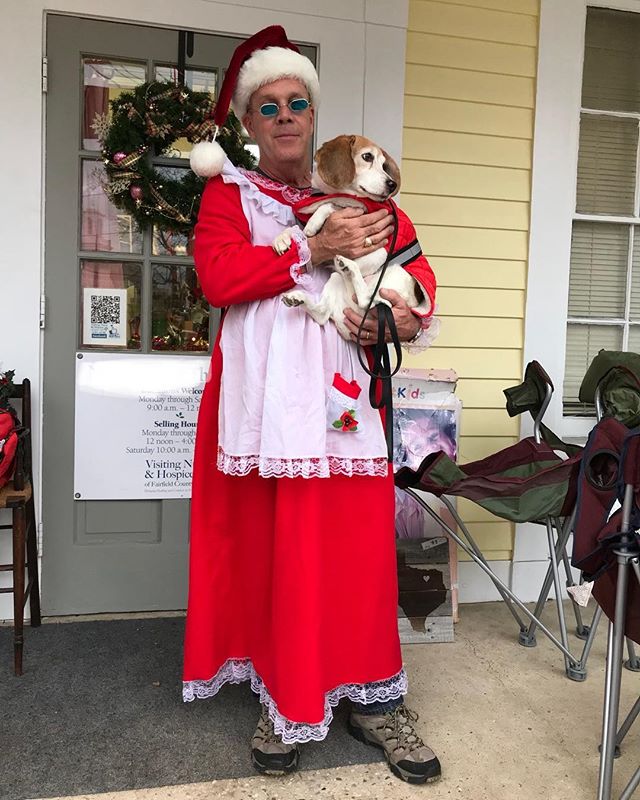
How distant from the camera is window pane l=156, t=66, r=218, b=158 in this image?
2.69 m

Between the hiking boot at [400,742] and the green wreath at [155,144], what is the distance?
1878 mm

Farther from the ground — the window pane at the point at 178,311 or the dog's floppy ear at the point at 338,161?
the dog's floppy ear at the point at 338,161

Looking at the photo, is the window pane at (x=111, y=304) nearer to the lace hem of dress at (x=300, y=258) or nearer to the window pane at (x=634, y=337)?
the lace hem of dress at (x=300, y=258)

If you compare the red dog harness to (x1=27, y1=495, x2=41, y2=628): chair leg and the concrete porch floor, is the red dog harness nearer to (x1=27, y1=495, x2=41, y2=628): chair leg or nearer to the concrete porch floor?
the concrete porch floor

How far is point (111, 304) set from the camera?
9.00 feet

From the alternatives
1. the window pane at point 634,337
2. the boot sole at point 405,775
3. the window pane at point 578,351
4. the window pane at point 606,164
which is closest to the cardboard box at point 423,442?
the window pane at point 578,351

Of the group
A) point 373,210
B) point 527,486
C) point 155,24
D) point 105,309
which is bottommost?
point 527,486

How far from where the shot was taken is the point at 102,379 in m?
2.72

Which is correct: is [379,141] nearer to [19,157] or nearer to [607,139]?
[607,139]

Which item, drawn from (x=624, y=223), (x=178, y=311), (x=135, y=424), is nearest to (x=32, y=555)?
(x=135, y=424)

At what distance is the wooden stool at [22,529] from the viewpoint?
7.43 ft

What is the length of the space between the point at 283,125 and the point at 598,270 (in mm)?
1998

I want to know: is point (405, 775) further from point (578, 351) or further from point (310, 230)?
point (578, 351)

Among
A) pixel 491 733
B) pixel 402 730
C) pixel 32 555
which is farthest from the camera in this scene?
pixel 32 555
